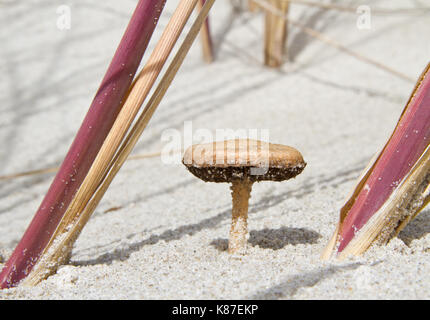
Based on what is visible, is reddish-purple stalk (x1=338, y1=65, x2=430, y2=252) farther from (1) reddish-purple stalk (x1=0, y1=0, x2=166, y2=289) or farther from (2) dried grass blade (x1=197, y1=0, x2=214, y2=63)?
(2) dried grass blade (x1=197, y1=0, x2=214, y2=63)

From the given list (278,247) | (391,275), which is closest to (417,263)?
(391,275)

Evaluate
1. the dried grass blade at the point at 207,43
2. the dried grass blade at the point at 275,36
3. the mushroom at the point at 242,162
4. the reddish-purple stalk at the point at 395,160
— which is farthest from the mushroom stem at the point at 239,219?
the dried grass blade at the point at 207,43

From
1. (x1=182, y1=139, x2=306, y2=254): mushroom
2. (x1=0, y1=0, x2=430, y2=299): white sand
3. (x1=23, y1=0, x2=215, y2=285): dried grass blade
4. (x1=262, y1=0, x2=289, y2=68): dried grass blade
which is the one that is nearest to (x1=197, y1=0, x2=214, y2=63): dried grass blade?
(x1=0, y1=0, x2=430, y2=299): white sand

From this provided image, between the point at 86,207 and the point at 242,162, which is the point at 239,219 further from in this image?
the point at 86,207

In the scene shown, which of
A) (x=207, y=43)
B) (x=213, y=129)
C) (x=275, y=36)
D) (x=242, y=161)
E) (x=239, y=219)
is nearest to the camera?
(x=242, y=161)

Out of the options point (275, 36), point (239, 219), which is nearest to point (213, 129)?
point (275, 36)

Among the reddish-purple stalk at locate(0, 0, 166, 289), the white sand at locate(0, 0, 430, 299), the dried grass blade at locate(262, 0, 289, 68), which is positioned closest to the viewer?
the white sand at locate(0, 0, 430, 299)

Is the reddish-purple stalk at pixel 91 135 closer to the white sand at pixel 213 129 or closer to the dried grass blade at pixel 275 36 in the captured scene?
the white sand at pixel 213 129
